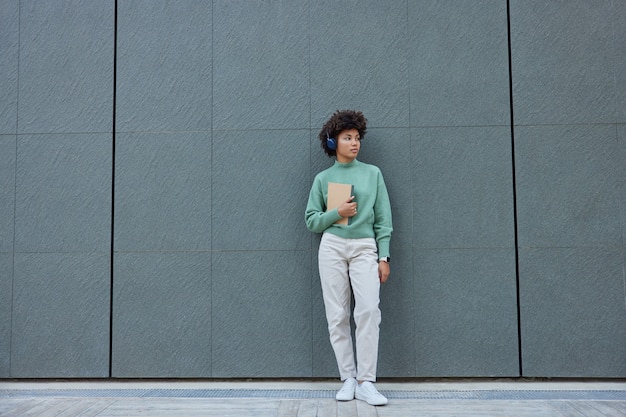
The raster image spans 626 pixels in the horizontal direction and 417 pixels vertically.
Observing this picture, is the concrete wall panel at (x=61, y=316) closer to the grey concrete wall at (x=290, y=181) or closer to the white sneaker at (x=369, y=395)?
the grey concrete wall at (x=290, y=181)

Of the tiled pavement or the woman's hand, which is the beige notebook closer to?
the woman's hand

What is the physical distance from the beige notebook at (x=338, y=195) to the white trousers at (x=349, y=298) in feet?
0.40

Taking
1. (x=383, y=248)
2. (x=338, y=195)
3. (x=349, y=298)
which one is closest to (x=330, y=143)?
(x=338, y=195)

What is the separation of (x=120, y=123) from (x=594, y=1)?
3101mm

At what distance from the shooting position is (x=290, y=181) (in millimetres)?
3359

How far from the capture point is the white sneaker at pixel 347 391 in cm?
288

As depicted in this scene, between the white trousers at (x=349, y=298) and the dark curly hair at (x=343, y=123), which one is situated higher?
the dark curly hair at (x=343, y=123)

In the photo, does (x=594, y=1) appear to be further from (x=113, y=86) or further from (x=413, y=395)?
(x=113, y=86)

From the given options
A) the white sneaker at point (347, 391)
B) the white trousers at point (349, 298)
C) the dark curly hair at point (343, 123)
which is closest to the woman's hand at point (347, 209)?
the white trousers at point (349, 298)

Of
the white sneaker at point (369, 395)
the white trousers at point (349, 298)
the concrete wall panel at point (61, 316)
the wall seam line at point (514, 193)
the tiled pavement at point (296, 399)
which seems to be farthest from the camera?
the concrete wall panel at point (61, 316)

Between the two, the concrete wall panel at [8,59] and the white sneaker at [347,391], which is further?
the concrete wall panel at [8,59]

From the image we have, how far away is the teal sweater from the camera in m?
3.02

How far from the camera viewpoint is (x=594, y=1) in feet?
11.0

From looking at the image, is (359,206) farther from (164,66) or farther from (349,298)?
(164,66)
